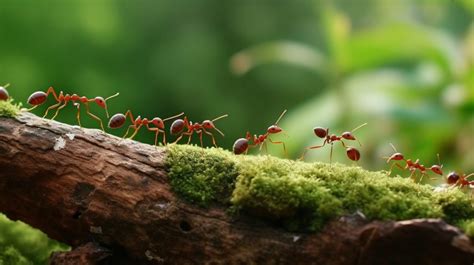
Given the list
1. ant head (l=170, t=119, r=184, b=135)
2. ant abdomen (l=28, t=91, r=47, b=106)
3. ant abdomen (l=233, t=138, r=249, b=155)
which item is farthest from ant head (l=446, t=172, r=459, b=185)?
ant abdomen (l=28, t=91, r=47, b=106)

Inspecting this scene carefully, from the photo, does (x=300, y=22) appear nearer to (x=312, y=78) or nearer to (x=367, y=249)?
(x=312, y=78)

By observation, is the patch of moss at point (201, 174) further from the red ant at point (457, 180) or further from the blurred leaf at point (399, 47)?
the blurred leaf at point (399, 47)

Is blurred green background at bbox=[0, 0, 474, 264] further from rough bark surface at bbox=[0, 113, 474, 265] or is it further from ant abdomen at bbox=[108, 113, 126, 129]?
rough bark surface at bbox=[0, 113, 474, 265]

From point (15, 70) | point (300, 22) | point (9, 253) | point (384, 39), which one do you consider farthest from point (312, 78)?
point (9, 253)

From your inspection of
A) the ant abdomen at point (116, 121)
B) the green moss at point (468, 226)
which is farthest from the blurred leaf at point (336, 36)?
the green moss at point (468, 226)

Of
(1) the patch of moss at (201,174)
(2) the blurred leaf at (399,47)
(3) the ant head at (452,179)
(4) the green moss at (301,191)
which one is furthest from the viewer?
(2) the blurred leaf at (399,47)

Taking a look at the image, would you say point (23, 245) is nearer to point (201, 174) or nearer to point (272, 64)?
point (201, 174)
